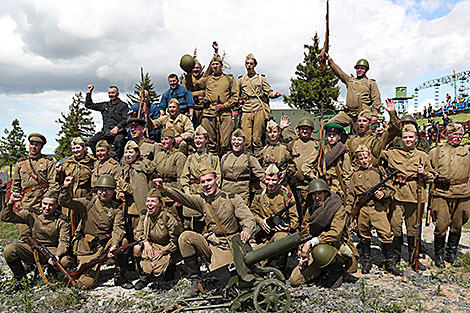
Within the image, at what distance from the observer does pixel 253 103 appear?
8742 millimetres

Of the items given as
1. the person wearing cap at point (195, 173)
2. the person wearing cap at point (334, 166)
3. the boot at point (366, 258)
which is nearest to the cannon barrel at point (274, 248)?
the person wearing cap at point (195, 173)

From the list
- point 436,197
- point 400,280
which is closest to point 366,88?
point 436,197

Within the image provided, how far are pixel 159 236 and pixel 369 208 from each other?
3742mm

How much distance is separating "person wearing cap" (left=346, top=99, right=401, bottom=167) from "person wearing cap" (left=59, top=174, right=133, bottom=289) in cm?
480

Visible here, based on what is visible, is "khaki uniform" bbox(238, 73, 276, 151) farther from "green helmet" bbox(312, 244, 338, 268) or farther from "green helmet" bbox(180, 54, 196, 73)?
"green helmet" bbox(312, 244, 338, 268)

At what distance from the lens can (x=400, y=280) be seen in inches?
239

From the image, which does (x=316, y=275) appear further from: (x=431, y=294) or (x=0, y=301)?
(x=0, y=301)

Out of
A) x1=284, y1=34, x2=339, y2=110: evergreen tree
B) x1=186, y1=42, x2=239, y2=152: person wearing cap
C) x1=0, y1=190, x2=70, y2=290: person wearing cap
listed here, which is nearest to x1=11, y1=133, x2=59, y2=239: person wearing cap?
x1=0, y1=190, x2=70, y2=290: person wearing cap

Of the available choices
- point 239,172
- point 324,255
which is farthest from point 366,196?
point 239,172

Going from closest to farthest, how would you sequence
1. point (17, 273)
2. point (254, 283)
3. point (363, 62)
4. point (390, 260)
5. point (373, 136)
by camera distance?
1. point (254, 283)
2. point (17, 273)
3. point (390, 260)
4. point (373, 136)
5. point (363, 62)

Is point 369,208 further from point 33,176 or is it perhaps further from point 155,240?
point 33,176

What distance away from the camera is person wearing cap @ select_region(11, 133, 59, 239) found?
6.98 metres

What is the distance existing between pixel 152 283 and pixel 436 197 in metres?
5.45

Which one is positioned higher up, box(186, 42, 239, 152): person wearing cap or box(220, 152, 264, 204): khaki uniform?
box(186, 42, 239, 152): person wearing cap
